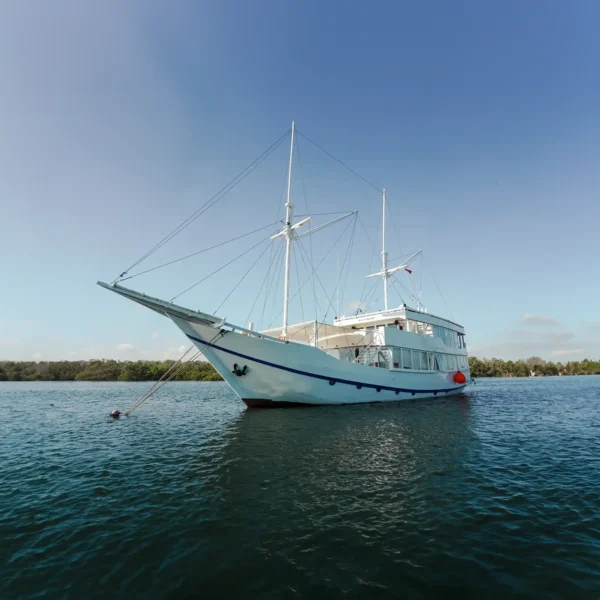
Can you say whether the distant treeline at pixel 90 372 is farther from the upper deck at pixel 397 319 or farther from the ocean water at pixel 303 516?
the ocean water at pixel 303 516

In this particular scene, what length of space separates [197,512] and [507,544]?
6.81m

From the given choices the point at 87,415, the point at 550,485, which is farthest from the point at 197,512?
the point at 87,415

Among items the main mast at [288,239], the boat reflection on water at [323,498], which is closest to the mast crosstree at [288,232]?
the main mast at [288,239]

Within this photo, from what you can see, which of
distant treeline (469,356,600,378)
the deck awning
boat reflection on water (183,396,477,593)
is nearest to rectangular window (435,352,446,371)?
the deck awning

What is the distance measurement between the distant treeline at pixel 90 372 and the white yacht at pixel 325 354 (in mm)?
75091

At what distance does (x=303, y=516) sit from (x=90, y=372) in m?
108

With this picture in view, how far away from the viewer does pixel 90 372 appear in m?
94.8

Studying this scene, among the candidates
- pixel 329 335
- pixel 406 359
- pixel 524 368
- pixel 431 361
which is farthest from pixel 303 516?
pixel 524 368

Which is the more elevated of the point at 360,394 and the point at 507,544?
the point at 360,394

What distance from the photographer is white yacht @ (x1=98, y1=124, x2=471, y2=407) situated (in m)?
21.6

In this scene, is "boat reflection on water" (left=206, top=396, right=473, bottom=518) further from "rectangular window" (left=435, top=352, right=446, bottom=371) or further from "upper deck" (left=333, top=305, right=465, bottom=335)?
"rectangular window" (left=435, top=352, right=446, bottom=371)

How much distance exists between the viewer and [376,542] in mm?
6406

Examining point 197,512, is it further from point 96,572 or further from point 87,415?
point 87,415

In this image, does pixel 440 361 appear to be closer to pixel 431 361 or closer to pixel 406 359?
pixel 431 361
